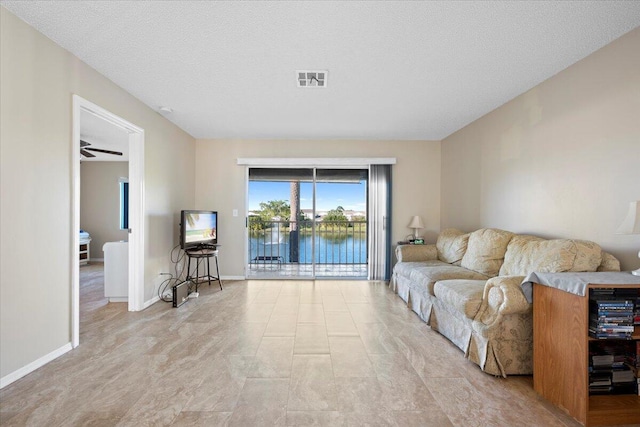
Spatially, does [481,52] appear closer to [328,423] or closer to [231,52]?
[231,52]

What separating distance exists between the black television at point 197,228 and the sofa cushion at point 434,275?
3.02 m

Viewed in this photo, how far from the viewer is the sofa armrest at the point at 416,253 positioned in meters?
4.43

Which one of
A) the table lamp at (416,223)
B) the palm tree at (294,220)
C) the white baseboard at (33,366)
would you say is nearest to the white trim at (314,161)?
the palm tree at (294,220)

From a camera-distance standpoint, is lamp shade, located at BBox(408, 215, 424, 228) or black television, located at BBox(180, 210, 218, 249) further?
lamp shade, located at BBox(408, 215, 424, 228)

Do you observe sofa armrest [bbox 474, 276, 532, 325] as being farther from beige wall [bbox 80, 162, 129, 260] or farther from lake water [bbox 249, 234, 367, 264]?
beige wall [bbox 80, 162, 129, 260]

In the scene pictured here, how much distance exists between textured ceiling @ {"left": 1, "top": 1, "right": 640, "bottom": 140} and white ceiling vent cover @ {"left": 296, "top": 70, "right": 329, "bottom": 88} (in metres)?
0.06

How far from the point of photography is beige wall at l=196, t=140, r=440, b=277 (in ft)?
17.4

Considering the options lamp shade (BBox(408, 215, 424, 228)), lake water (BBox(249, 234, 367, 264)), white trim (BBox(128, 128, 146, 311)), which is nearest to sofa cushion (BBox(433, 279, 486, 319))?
lamp shade (BBox(408, 215, 424, 228))

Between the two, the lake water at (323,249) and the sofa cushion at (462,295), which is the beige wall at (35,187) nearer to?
the sofa cushion at (462,295)

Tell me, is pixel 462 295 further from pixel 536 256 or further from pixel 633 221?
pixel 633 221

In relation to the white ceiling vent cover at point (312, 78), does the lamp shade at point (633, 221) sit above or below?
below

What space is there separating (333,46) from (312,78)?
60 centimetres

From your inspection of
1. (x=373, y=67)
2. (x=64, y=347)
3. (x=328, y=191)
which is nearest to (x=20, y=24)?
(x=64, y=347)

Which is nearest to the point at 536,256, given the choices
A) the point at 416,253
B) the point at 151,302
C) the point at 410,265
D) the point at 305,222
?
the point at 410,265
